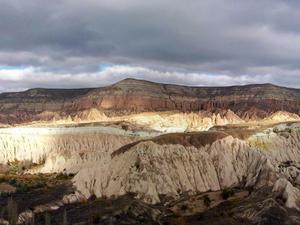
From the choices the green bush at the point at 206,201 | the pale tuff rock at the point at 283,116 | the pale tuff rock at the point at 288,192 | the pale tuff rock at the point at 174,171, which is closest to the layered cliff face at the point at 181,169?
the pale tuff rock at the point at 174,171

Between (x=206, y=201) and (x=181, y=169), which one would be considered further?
(x=181, y=169)

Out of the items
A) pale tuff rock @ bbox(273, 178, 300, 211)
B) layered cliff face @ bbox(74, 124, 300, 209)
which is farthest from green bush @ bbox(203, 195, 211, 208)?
pale tuff rock @ bbox(273, 178, 300, 211)

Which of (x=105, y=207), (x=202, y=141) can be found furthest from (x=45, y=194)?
(x=202, y=141)

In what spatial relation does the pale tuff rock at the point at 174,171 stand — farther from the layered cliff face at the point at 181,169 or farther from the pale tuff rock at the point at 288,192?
the pale tuff rock at the point at 288,192

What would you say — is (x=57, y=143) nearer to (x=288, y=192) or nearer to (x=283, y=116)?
(x=288, y=192)

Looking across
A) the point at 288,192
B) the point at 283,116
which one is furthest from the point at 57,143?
the point at 283,116

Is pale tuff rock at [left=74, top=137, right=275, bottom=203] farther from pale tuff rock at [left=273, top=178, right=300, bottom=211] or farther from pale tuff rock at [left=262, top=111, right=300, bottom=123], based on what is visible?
pale tuff rock at [left=262, top=111, right=300, bottom=123]
